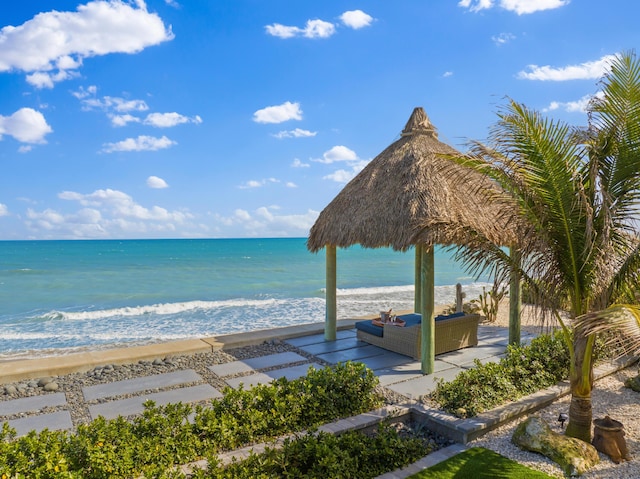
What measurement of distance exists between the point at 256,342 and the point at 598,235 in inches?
225

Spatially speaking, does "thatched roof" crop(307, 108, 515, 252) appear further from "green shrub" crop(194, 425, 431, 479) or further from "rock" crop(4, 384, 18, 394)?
"rock" crop(4, 384, 18, 394)

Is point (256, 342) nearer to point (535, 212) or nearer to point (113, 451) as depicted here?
→ point (113, 451)

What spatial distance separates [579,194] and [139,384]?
5.83 m

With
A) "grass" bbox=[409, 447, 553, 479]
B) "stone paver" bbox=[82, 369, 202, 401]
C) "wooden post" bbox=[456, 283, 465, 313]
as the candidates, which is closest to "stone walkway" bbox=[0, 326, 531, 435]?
"stone paver" bbox=[82, 369, 202, 401]

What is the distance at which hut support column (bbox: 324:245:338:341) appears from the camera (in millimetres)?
7809

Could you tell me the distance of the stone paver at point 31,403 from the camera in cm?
511

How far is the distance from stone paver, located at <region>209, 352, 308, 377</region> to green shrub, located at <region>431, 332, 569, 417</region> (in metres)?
2.49

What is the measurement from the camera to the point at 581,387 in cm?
425

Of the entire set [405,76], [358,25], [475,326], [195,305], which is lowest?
[195,305]

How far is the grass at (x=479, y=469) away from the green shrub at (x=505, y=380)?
634 millimetres

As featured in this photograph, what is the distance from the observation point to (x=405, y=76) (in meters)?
7.86

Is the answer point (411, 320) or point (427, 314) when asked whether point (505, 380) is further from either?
point (411, 320)

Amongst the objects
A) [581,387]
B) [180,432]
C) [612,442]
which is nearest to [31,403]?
[180,432]

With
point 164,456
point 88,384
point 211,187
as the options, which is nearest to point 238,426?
point 164,456
